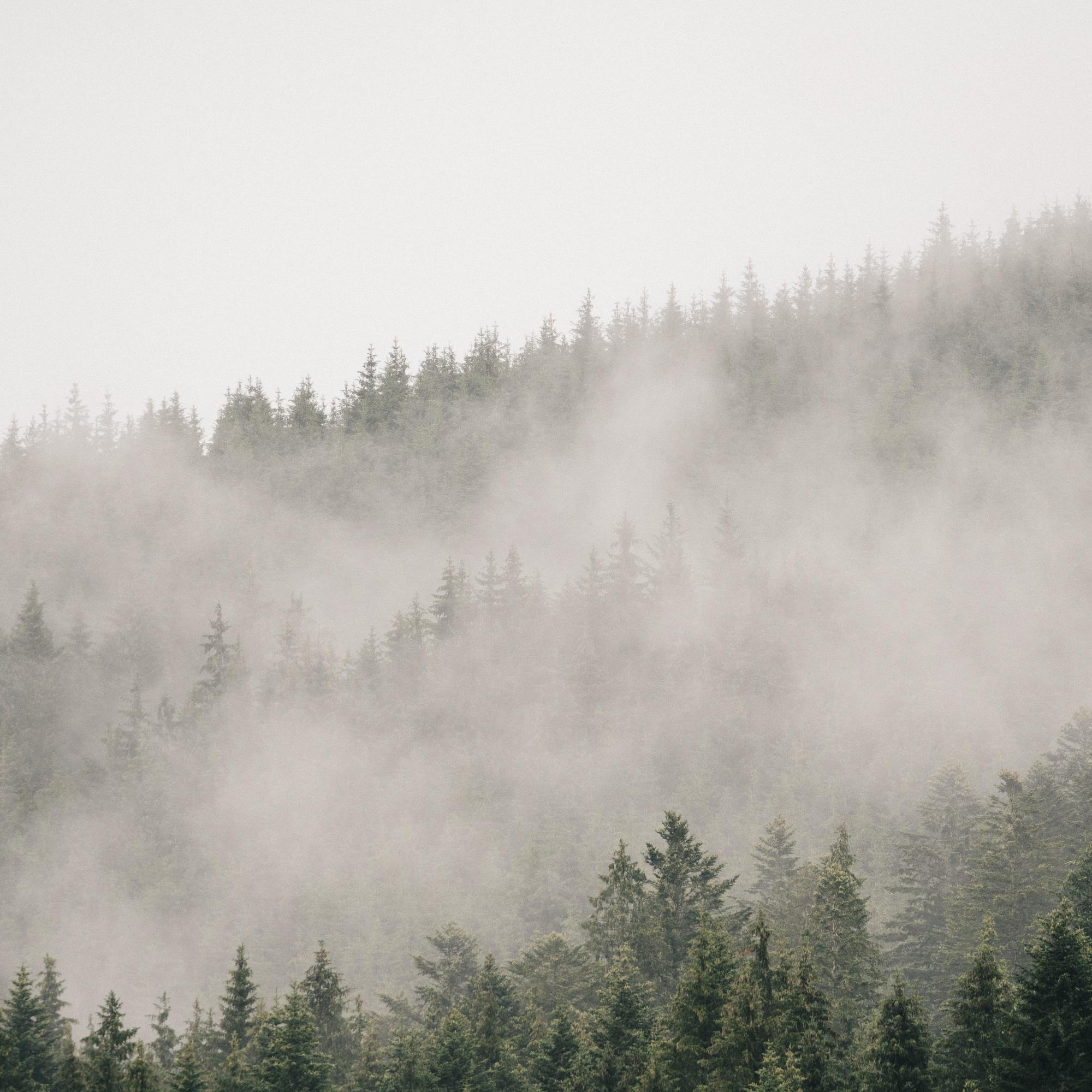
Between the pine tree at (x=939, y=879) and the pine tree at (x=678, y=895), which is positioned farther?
the pine tree at (x=939, y=879)

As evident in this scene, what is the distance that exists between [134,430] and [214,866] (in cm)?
9674

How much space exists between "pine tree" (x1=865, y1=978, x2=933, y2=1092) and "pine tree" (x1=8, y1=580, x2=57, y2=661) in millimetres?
84305

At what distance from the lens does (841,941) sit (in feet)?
95.5

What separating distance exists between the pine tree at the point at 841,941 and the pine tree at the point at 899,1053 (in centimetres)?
859

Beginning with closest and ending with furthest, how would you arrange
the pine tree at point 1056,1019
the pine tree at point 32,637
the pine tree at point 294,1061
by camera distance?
the pine tree at point 1056,1019 < the pine tree at point 294,1061 < the pine tree at point 32,637

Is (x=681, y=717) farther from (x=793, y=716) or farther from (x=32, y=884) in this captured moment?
(x=32, y=884)

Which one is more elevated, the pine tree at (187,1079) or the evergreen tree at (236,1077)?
the pine tree at (187,1079)

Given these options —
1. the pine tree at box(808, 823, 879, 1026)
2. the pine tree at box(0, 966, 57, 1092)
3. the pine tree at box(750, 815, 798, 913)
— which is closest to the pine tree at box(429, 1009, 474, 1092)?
the pine tree at box(808, 823, 879, 1026)

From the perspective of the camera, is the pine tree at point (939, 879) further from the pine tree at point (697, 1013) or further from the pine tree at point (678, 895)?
the pine tree at point (697, 1013)

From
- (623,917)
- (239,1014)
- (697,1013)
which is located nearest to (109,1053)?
(239,1014)

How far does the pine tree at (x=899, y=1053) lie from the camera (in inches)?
776

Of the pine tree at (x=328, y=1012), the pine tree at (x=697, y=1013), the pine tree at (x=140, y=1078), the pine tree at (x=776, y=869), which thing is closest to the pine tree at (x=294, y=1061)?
the pine tree at (x=140, y=1078)

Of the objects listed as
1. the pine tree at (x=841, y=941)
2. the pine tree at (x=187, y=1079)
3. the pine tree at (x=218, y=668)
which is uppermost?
the pine tree at (x=218, y=668)

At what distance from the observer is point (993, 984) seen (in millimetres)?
20594
